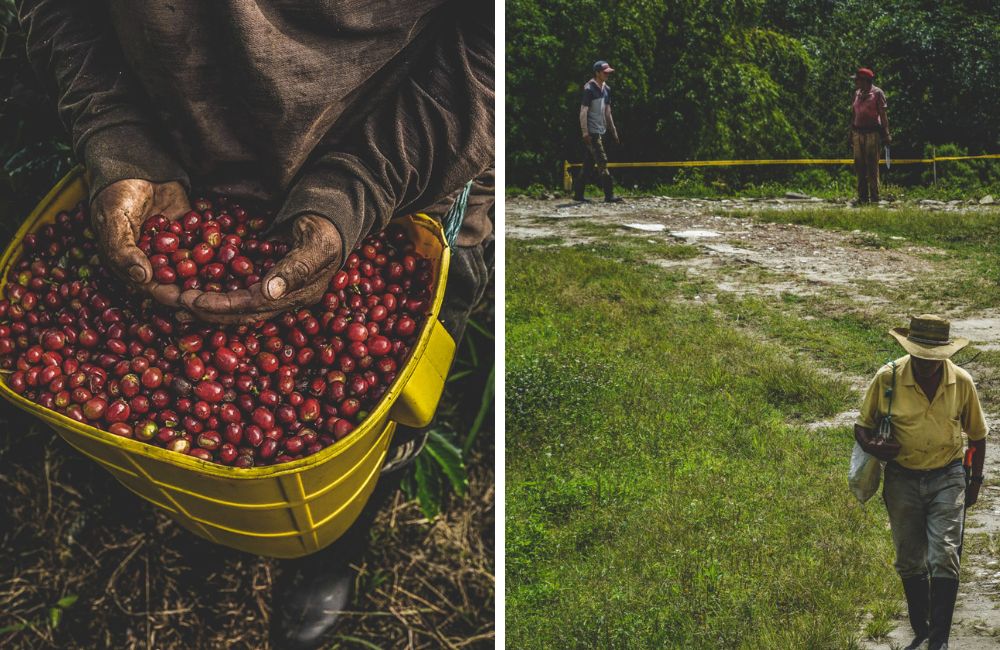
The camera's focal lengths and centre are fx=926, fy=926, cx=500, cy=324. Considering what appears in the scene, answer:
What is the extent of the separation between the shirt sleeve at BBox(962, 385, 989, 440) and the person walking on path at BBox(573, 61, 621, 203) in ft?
4.91

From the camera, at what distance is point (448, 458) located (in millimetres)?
3002

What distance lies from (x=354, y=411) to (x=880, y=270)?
1.72 m

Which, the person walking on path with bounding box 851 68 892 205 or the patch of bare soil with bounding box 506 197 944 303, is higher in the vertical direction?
the person walking on path with bounding box 851 68 892 205

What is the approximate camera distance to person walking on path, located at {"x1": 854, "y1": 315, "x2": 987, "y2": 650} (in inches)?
93.7

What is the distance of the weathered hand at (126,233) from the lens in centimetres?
186

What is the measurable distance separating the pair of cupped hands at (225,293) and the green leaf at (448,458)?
3.86 feet

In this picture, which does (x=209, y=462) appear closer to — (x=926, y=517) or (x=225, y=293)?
(x=225, y=293)

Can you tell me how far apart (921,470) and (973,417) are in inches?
7.4

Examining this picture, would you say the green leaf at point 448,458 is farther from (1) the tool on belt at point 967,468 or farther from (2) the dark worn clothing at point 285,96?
(1) the tool on belt at point 967,468

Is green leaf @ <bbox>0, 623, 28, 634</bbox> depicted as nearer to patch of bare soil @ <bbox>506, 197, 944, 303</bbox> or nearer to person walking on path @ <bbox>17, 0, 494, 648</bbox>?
person walking on path @ <bbox>17, 0, 494, 648</bbox>

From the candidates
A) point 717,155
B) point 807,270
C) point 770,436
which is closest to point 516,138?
point 717,155

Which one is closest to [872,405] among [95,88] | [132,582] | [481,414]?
[481,414]

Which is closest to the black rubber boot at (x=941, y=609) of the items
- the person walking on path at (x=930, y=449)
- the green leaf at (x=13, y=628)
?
the person walking on path at (x=930, y=449)

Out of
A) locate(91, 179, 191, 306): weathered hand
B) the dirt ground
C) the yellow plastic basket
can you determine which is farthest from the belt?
locate(91, 179, 191, 306): weathered hand
